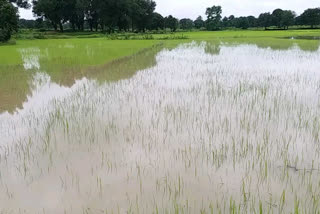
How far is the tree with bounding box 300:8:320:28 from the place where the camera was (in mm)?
70000

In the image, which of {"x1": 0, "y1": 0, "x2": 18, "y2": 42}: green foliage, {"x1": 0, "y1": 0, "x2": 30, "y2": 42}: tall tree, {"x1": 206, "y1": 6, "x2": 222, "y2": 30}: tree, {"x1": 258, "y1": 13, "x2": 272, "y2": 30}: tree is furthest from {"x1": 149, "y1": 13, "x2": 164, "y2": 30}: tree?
{"x1": 0, "y1": 0, "x2": 18, "y2": 42}: green foliage

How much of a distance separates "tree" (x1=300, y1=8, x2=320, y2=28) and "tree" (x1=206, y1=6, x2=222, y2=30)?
22.0m

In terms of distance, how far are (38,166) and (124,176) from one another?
127 centimetres

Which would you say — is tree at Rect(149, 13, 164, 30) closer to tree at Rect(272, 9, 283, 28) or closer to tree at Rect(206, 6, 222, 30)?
tree at Rect(206, 6, 222, 30)

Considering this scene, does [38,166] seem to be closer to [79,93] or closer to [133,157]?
→ [133,157]

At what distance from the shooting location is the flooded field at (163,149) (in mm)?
3037

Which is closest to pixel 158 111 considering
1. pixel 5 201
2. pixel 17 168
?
pixel 17 168

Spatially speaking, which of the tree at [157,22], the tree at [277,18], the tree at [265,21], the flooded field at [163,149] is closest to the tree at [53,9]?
the tree at [157,22]

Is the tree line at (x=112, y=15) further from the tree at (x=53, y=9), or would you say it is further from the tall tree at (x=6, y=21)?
the tall tree at (x=6, y=21)

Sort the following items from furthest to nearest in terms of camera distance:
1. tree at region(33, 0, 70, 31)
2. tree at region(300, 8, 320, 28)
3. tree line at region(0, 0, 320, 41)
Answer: tree at region(300, 8, 320, 28) → tree at region(33, 0, 70, 31) → tree line at region(0, 0, 320, 41)

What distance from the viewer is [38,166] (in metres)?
3.84

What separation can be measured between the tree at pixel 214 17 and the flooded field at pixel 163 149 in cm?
7445

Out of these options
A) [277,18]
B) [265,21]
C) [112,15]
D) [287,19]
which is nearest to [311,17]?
[287,19]

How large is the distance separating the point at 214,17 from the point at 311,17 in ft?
82.7
